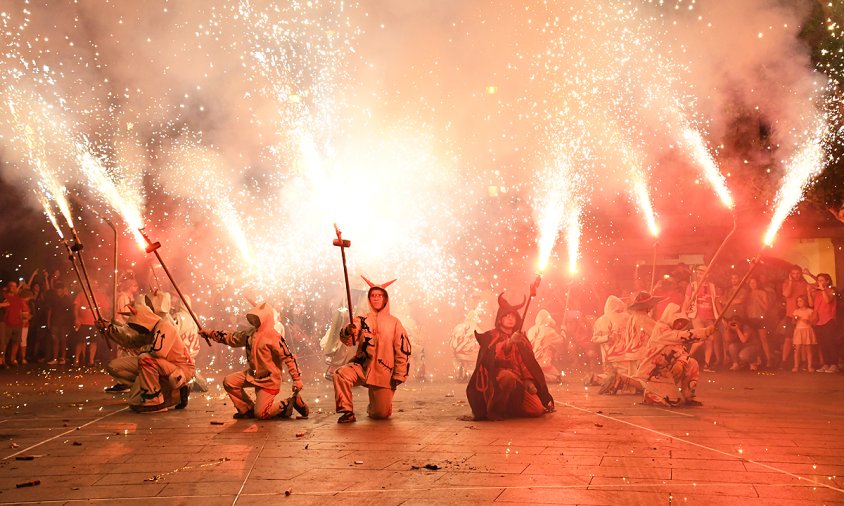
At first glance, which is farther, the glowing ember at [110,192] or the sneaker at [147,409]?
the glowing ember at [110,192]

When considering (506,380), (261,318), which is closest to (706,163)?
(506,380)

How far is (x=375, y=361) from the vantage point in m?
7.80

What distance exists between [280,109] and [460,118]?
14.2 ft

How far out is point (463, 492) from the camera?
14.6 feet

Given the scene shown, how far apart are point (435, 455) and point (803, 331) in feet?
29.4

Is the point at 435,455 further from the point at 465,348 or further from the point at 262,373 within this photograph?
the point at 465,348

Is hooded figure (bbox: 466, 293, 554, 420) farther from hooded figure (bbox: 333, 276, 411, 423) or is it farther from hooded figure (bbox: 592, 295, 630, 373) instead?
hooded figure (bbox: 592, 295, 630, 373)

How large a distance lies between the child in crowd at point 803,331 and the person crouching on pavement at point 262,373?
8.46m

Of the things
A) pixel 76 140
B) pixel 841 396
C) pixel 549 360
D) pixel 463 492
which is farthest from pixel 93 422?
pixel 76 140

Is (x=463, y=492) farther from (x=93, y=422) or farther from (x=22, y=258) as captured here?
(x=22, y=258)

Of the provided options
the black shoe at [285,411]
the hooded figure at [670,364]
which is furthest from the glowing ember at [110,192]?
the hooded figure at [670,364]

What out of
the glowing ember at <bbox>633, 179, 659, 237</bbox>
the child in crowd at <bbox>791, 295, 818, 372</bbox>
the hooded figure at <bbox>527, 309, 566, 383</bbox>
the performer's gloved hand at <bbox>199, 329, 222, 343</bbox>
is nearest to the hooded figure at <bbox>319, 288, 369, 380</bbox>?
the hooded figure at <bbox>527, 309, 566, 383</bbox>

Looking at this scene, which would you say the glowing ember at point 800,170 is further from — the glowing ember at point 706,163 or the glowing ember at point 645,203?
the glowing ember at point 645,203

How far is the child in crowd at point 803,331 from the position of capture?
1212 cm
